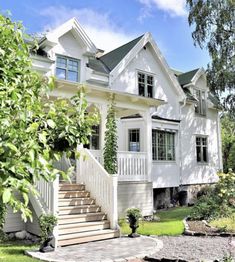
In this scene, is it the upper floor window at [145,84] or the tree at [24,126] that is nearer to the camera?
the tree at [24,126]

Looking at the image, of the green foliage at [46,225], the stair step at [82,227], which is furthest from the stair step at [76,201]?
the green foliage at [46,225]

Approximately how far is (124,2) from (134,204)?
33.1ft

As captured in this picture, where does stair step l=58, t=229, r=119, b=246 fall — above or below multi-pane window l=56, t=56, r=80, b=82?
below

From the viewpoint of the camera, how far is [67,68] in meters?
14.4

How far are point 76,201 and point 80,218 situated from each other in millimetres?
812

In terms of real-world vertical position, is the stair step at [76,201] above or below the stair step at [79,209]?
above

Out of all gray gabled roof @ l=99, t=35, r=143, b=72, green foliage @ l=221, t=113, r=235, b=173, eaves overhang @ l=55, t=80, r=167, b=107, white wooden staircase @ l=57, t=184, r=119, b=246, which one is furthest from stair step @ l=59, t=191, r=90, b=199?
green foliage @ l=221, t=113, r=235, b=173

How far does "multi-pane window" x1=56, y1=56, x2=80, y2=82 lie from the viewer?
14141 mm

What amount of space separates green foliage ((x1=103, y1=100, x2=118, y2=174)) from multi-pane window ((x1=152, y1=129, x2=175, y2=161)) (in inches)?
225

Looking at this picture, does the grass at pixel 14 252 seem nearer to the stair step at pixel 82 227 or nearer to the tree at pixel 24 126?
the stair step at pixel 82 227

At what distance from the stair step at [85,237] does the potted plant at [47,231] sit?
→ 1.53ft

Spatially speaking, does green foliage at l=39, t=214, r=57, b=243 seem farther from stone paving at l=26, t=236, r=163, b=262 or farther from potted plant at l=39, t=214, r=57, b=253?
stone paving at l=26, t=236, r=163, b=262

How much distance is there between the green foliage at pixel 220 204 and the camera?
1171 cm

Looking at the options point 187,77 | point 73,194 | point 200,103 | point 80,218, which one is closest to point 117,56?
point 187,77
